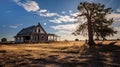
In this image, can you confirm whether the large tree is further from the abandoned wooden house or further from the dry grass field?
the abandoned wooden house

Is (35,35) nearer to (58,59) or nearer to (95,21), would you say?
(95,21)

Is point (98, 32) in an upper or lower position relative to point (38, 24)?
lower

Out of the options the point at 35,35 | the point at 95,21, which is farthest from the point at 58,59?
the point at 35,35

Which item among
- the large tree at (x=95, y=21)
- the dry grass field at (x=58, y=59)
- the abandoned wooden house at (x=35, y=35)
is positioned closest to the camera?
the dry grass field at (x=58, y=59)

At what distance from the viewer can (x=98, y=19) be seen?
34.2 metres

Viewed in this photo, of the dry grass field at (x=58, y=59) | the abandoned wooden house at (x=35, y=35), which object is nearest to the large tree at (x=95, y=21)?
the dry grass field at (x=58, y=59)

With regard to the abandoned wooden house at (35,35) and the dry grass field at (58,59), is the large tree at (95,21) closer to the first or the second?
the dry grass field at (58,59)

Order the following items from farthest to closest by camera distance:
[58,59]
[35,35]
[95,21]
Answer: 1. [35,35]
2. [95,21]
3. [58,59]

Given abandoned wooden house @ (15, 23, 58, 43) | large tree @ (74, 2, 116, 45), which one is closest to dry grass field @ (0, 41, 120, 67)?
large tree @ (74, 2, 116, 45)

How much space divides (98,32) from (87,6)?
561 cm

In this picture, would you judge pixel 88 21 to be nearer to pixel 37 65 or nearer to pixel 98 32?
pixel 98 32

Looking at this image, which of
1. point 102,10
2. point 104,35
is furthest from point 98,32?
point 102,10

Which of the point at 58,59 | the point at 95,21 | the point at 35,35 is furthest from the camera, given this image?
the point at 35,35

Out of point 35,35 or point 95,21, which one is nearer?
point 95,21
